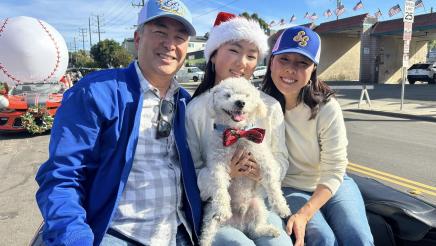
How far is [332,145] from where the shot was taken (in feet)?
9.30

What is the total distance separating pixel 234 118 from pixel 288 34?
799 millimetres

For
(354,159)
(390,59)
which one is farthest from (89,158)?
(390,59)

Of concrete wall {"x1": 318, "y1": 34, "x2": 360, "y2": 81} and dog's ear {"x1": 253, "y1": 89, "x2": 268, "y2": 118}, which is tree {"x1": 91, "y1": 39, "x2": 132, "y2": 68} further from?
dog's ear {"x1": 253, "y1": 89, "x2": 268, "y2": 118}

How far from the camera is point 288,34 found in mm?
2961

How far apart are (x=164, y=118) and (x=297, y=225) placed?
1.07m

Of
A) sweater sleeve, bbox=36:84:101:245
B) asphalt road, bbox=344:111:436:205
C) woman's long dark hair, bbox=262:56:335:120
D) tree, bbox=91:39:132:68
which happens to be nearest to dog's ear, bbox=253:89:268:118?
woman's long dark hair, bbox=262:56:335:120

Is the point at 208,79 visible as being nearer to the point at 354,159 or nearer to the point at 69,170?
the point at 69,170

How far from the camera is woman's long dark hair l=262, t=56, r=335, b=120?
292 cm

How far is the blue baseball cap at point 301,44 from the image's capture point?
287cm

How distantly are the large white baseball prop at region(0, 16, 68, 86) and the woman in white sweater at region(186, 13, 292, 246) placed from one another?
7.67 metres

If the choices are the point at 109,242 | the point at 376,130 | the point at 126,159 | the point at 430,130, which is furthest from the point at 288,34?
the point at 430,130

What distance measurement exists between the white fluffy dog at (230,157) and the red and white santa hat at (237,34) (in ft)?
2.00

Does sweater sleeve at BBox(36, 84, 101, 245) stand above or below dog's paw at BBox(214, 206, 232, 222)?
above

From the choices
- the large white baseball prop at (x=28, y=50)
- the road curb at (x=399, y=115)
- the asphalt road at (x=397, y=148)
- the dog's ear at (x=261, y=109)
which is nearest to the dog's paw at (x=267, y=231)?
the dog's ear at (x=261, y=109)
